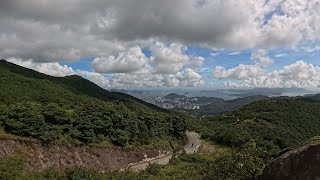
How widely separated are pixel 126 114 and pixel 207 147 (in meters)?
25.8

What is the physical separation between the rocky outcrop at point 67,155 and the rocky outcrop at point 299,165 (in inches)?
1467

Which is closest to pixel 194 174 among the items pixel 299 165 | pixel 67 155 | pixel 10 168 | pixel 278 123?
pixel 10 168

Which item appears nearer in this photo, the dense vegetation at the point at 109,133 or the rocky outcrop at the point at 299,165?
the rocky outcrop at the point at 299,165

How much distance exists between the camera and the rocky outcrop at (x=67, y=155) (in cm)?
4872

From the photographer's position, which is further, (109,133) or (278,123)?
(278,123)

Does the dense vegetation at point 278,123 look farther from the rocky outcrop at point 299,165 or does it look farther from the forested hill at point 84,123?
the rocky outcrop at point 299,165

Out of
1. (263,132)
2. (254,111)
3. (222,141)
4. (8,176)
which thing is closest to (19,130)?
(8,176)

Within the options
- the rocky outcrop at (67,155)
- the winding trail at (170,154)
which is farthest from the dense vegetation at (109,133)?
the winding trail at (170,154)

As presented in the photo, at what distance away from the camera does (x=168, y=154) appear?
78.2 metres

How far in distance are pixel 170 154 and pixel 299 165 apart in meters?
63.1

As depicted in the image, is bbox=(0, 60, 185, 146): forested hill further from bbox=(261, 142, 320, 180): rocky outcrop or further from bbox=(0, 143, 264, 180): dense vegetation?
bbox=(261, 142, 320, 180): rocky outcrop

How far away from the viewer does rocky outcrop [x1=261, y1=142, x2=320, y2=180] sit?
1580 cm

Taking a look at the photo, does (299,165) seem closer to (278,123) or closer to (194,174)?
A: (194,174)

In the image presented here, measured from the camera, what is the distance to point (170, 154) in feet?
257
